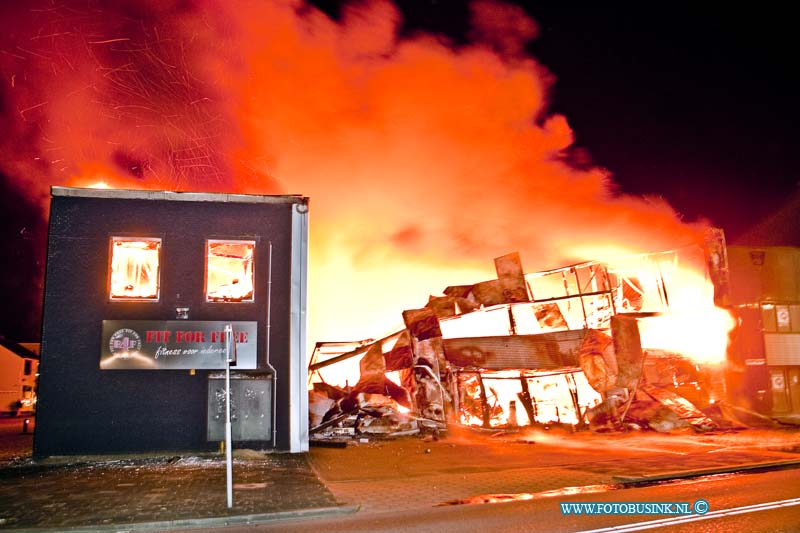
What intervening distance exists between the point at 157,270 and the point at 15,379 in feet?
129

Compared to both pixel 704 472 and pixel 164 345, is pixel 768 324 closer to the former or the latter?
pixel 704 472

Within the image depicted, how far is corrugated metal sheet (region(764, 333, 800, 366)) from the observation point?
25.2 meters

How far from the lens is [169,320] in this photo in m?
15.0

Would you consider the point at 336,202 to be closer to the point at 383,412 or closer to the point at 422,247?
the point at 422,247

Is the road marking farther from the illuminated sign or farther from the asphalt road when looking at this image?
the illuminated sign

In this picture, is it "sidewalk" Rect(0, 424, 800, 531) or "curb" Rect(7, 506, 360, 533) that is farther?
"sidewalk" Rect(0, 424, 800, 531)

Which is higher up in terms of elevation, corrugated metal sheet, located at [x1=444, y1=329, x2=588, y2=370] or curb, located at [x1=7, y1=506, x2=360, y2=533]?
corrugated metal sheet, located at [x1=444, y1=329, x2=588, y2=370]

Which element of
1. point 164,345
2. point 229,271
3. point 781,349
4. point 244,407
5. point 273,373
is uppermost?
point 229,271

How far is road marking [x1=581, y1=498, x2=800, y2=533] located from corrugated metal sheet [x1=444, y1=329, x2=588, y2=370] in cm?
1135

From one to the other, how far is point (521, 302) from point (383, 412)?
687cm

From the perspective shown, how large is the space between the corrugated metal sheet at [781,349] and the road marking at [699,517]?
767 inches

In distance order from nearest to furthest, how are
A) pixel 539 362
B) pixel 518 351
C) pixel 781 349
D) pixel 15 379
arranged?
1. pixel 539 362
2. pixel 518 351
3. pixel 781 349
4. pixel 15 379

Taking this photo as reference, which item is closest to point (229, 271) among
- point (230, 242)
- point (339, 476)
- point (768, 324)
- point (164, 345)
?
point (230, 242)

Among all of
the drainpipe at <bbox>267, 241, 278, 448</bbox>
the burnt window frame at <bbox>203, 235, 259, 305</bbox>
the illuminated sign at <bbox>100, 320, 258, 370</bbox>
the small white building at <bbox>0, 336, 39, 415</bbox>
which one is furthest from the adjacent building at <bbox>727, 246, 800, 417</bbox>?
the small white building at <bbox>0, 336, 39, 415</bbox>
